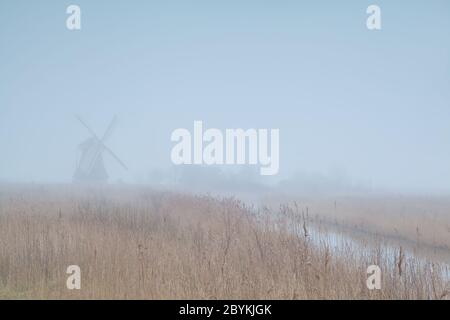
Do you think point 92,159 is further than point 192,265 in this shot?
Yes

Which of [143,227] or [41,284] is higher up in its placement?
[143,227]

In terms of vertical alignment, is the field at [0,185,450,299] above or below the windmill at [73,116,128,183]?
below

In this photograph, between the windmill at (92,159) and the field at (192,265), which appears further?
the windmill at (92,159)

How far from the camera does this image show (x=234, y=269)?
4.98m

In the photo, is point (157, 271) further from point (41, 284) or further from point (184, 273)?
point (41, 284)

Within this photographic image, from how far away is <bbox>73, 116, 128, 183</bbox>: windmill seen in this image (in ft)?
112

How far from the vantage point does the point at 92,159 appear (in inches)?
1362

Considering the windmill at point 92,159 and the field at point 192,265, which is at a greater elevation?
the windmill at point 92,159

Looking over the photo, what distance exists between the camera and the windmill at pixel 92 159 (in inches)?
1342
